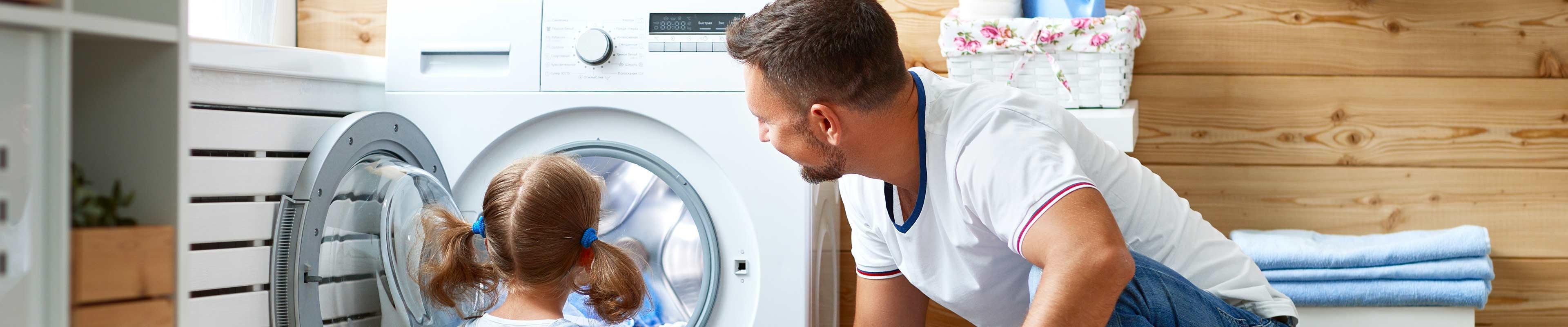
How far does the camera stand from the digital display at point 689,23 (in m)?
1.33

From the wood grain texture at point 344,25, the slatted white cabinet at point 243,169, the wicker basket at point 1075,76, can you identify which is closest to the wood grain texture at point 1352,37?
the wicker basket at point 1075,76

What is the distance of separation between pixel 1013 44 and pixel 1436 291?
2.19 feet

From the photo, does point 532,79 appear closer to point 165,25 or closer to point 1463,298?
point 165,25

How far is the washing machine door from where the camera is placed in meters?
1.09

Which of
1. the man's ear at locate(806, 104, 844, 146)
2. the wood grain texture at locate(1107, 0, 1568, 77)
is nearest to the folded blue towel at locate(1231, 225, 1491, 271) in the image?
the wood grain texture at locate(1107, 0, 1568, 77)

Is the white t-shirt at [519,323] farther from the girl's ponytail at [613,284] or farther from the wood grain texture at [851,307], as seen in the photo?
the wood grain texture at [851,307]

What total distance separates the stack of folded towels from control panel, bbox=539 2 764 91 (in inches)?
32.6

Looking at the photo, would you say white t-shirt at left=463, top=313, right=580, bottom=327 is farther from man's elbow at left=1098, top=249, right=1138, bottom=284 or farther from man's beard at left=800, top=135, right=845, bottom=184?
man's elbow at left=1098, top=249, right=1138, bottom=284

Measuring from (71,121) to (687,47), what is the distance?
0.79 metres

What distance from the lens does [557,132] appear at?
53.7 inches

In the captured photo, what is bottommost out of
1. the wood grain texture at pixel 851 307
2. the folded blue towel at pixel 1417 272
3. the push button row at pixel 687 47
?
the wood grain texture at pixel 851 307

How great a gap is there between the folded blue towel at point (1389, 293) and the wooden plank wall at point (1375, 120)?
1.00ft

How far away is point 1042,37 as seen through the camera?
141 cm

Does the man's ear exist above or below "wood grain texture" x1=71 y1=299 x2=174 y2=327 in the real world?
above
